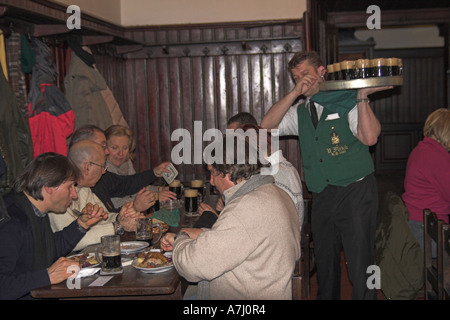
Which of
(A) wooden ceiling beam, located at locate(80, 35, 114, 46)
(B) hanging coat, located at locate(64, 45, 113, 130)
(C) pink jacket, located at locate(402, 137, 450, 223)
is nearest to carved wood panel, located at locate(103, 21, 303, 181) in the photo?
(A) wooden ceiling beam, located at locate(80, 35, 114, 46)

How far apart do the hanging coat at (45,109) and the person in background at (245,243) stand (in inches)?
82.7

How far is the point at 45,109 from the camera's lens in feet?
12.7

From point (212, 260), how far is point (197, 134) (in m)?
3.89

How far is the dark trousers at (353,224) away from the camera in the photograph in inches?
122

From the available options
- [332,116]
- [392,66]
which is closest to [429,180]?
[332,116]

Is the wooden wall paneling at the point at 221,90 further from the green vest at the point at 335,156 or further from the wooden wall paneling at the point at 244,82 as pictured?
the green vest at the point at 335,156

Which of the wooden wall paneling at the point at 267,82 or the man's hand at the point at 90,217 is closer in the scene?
the man's hand at the point at 90,217

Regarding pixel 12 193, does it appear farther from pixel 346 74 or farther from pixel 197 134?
pixel 197 134

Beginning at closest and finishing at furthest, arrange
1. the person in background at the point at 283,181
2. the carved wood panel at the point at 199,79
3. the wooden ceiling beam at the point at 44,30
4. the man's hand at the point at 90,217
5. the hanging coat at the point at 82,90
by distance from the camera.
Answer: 1. the man's hand at the point at 90,217
2. the person in background at the point at 283,181
3. the wooden ceiling beam at the point at 44,30
4. the hanging coat at the point at 82,90
5. the carved wood panel at the point at 199,79

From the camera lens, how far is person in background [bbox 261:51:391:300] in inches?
122

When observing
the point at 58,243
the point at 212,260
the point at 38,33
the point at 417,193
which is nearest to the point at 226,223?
the point at 212,260

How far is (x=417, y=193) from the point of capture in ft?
12.0

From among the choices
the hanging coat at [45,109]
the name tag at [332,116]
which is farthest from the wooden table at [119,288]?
the hanging coat at [45,109]

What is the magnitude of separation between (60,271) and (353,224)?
70.0 inches
